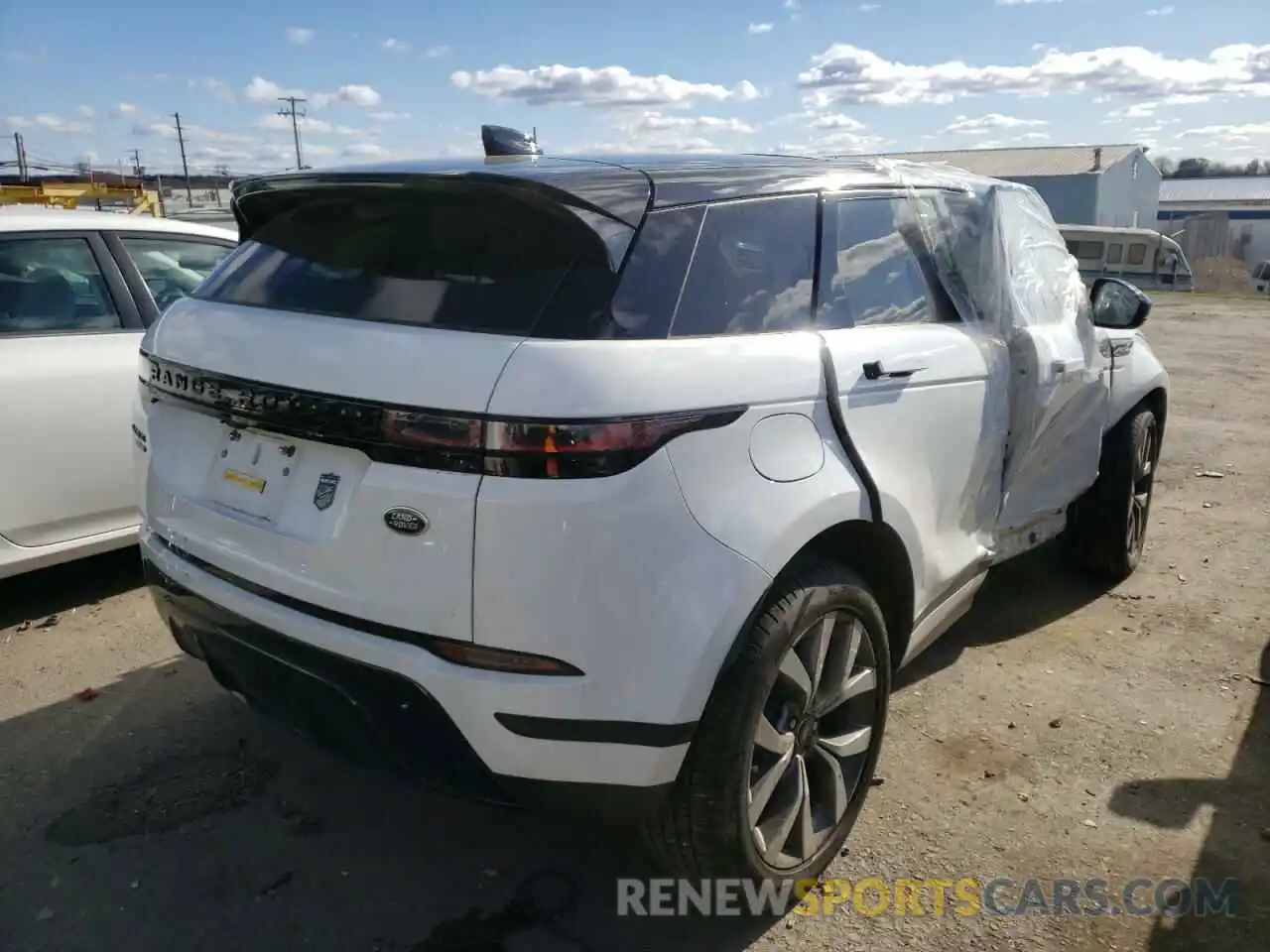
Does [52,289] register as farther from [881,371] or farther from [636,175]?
[881,371]

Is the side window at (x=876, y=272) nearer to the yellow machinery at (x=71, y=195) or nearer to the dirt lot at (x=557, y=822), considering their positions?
the dirt lot at (x=557, y=822)

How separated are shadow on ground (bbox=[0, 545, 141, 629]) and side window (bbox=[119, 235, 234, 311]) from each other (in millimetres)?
1222

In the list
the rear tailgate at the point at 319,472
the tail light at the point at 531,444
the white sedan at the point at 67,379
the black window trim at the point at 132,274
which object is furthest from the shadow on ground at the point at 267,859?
the black window trim at the point at 132,274

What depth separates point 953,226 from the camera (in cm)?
350

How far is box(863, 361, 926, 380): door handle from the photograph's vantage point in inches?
104

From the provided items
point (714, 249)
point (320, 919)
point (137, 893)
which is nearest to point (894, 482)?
point (714, 249)

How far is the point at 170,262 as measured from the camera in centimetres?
485

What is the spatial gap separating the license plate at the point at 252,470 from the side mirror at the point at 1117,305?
3.40 meters

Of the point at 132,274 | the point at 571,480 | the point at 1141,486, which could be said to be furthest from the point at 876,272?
the point at 132,274

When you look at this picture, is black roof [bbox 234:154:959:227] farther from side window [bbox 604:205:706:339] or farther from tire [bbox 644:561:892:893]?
tire [bbox 644:561:892:893]

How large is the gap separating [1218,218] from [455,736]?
61.7m

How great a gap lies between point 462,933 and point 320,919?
36 centimetres

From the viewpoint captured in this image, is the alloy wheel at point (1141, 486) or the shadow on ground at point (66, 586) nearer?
the shadow on ground at point (66, 586)

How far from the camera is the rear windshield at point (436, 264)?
2.14m
